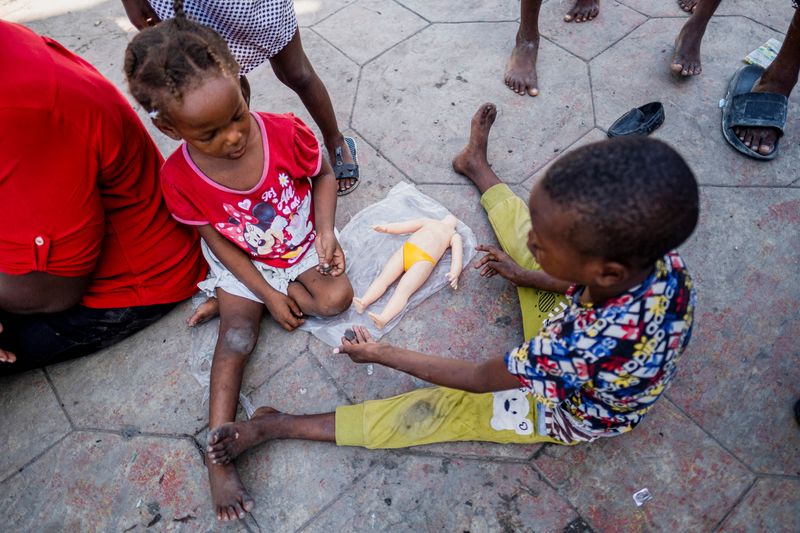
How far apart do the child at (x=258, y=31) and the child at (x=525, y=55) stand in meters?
1.05

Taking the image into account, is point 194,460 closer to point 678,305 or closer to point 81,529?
point 81,529

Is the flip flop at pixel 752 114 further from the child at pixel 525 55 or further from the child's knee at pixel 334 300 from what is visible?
the child's knee at pixel 334 300

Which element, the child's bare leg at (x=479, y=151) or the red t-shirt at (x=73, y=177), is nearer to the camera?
the red t-shirt at (x=73, y=177)

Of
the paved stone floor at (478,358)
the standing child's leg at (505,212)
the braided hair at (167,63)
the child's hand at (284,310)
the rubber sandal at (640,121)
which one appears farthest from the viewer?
the rubber sandal at (640,121)

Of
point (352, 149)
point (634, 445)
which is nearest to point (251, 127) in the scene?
point (352, 149)

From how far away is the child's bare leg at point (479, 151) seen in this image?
2527 mm

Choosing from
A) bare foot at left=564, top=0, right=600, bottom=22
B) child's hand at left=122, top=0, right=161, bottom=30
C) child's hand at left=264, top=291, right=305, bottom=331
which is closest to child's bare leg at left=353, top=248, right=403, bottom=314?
child's hand at left=264, top=291, right=305, bottom=331

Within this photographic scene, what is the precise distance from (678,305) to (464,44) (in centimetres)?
245

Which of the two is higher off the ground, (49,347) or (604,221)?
(604,221)

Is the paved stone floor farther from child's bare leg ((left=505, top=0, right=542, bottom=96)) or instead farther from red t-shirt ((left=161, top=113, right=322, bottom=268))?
red t-shirt ((left=161, top=113, right=322, bottom=268))

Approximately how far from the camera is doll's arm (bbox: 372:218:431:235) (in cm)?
235

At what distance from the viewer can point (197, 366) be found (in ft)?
7.16

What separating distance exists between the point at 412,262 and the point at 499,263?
1.18 feet

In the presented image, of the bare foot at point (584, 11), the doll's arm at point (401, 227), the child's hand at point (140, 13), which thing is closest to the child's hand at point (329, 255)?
the doll's arm at point (401, 227)
